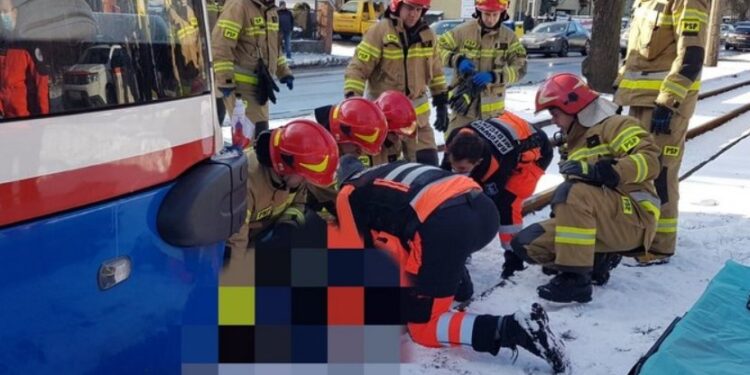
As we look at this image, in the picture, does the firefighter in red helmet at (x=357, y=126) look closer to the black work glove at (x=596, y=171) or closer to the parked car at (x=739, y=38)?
the black work glove at (x=596, y=171)

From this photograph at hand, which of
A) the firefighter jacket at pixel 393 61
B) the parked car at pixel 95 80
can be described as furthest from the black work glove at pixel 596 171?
the parked car at pixel 95 80

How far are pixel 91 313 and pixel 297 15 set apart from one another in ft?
73.2

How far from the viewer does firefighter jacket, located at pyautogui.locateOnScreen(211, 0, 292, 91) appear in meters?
5.38

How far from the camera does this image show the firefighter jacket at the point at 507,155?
4.03 meters

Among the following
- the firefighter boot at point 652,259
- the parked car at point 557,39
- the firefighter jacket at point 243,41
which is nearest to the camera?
the firefighter boot at point 652,259

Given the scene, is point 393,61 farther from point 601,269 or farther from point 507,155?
point 601,269

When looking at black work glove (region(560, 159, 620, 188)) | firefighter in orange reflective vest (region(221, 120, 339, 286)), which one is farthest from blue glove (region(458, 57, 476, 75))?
firefighter in orange reflective vest (region(221, 120, 339, 286))

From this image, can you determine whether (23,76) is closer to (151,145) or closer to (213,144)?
(151,145)

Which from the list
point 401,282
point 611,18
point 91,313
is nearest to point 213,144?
point 91,313

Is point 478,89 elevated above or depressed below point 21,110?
below

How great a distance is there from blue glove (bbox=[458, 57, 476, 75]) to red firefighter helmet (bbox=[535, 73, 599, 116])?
152cm

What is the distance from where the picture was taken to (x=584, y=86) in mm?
4035

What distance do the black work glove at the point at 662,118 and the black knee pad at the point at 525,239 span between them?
103cm

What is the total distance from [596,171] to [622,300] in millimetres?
782
